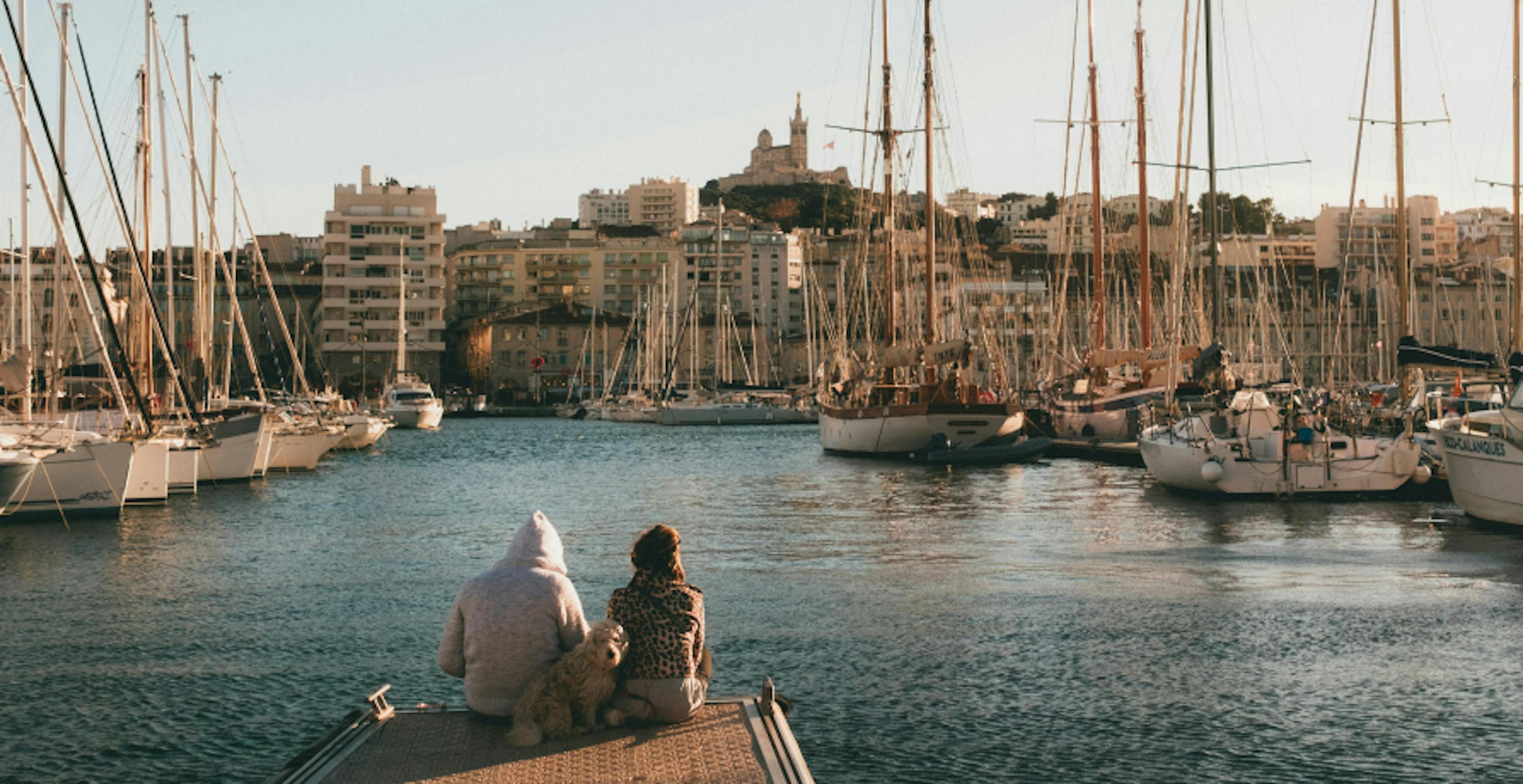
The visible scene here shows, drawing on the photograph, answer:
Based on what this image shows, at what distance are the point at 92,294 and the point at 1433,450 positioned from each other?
6760 cm

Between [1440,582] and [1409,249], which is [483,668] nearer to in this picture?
[1440,582]

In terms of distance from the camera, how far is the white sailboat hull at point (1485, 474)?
23.5 metres

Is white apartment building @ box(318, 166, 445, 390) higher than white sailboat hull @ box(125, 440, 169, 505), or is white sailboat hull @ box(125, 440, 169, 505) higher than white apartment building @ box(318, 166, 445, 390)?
white apartment building @ box(318, 166, 445, 390)

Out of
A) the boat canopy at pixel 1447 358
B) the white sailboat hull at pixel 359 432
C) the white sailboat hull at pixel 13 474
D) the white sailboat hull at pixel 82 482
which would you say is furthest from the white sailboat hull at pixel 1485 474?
the white sailboat hull at pixel 359 432

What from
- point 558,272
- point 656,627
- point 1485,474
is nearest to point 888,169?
point 1485,474

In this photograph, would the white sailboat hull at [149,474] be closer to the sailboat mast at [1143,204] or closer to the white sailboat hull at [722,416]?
the sailboat mast at [1143,204]

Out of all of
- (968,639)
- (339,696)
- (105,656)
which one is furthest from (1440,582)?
(105,656)

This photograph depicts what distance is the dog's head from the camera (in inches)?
341

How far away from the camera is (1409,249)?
168 m

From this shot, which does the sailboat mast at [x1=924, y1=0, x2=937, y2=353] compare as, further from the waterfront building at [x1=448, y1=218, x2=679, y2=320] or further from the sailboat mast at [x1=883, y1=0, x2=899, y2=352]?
the waterfront building at [x1=448, y1=218, x2=679, y2=320]

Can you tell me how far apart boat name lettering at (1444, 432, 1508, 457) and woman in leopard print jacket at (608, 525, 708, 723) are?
1802 centimetres

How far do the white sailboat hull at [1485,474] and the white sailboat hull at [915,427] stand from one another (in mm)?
24884

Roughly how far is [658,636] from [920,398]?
142ft

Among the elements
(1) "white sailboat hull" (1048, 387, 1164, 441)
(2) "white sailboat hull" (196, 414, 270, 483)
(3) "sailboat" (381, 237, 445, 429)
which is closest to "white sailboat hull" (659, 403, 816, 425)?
(3) "sailboat" (381, 237, 445, 429)
